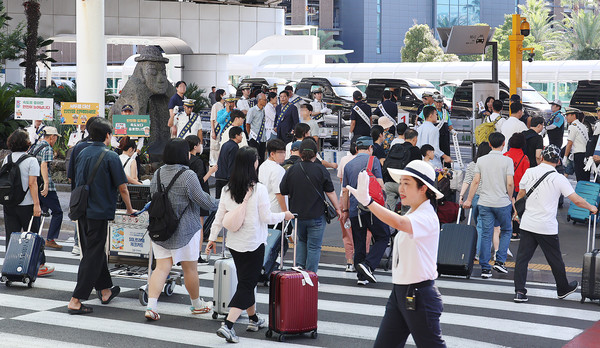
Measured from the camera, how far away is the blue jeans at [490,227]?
36.9ft

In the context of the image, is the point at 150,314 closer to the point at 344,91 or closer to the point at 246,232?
the point at 246,232

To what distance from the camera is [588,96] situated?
30969 millimetres

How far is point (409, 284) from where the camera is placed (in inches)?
228

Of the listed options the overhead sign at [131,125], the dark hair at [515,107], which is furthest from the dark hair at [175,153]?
the dark hair at [515,107]

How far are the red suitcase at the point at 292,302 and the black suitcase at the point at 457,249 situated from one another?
356cm

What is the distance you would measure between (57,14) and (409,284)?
94.2ft

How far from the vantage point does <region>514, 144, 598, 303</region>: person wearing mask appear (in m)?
9.64

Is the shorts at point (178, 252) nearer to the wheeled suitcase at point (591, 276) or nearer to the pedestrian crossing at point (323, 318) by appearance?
the pedestrian crossing at point (323, 318)

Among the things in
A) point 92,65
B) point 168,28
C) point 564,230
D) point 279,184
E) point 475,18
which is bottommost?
point 564,230

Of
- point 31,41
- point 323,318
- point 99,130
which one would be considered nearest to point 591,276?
point 323,318

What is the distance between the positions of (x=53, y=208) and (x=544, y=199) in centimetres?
713

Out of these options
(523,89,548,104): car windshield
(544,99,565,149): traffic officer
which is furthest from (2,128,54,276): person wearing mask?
(523,89,548,104): car windshield

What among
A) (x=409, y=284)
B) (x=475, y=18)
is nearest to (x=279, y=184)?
(x=409, y=284)

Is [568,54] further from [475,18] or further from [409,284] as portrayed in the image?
[409,284]
